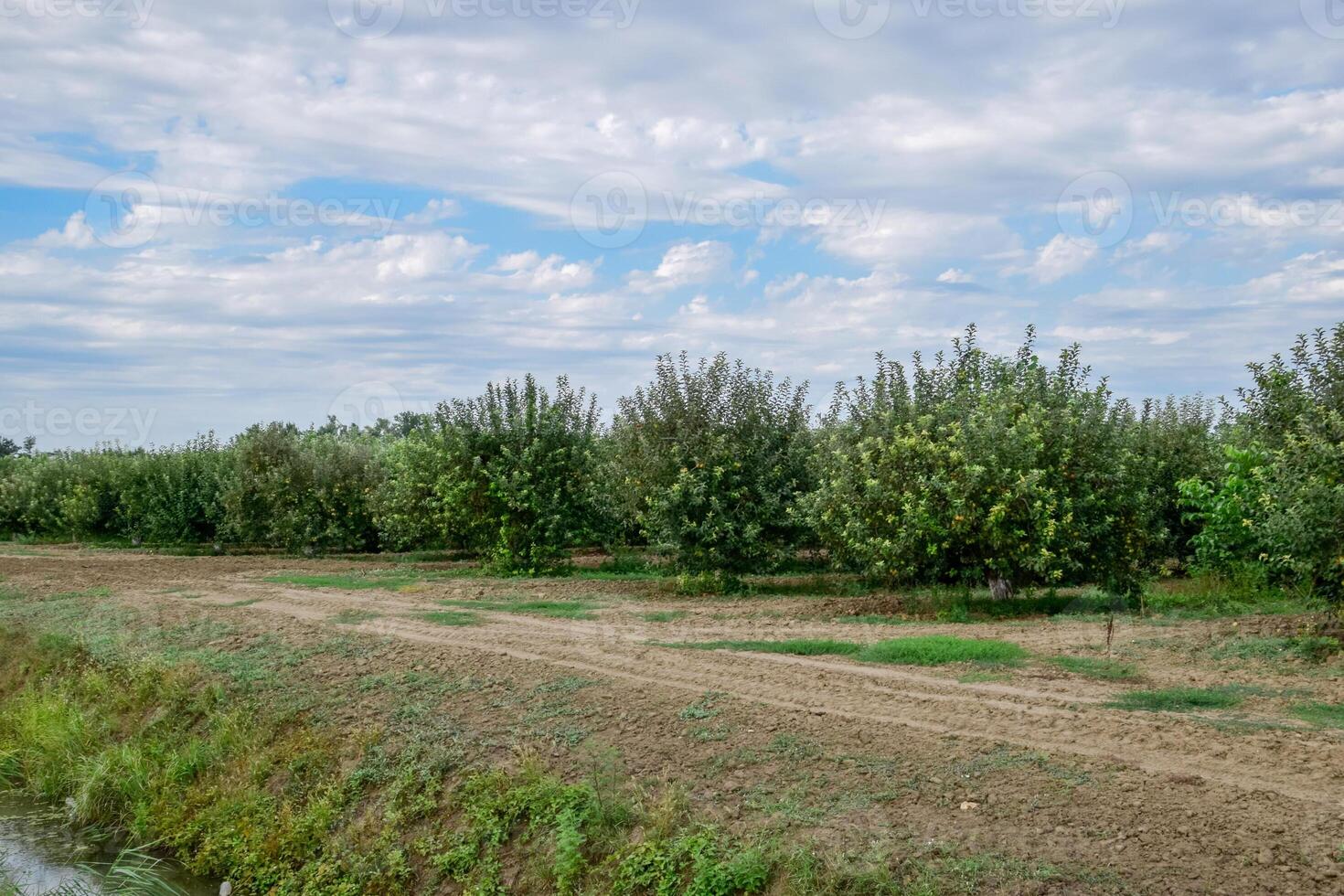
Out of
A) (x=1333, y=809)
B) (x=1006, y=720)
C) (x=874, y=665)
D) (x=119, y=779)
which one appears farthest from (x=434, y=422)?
(x=1333, y=809)

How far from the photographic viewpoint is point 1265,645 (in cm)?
1194

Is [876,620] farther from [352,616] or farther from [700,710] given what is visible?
[352,616]

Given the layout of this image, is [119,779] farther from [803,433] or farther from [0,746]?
[803,433]

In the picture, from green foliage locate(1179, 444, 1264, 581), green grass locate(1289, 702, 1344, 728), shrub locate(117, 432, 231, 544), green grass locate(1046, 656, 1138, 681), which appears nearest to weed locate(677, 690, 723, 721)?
green grass locate(1046, 656, 1138, 681)

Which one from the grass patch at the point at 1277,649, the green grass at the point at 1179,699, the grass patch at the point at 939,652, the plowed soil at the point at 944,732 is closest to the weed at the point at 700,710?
the plowed soil at the point at 944,732

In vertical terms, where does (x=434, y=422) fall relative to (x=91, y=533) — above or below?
above

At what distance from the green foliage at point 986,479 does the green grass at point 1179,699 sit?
4421mm

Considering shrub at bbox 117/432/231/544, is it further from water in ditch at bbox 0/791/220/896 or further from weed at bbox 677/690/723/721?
weed at bbox 677/690/723/721

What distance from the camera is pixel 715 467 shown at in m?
18.9

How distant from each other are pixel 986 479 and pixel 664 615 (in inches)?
208

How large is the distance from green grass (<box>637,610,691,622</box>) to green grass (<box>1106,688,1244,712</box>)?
24.2 feet

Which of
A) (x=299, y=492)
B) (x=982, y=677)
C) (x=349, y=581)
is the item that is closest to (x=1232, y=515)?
(x=982, y=677)

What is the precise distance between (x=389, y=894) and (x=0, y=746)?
8038 mm

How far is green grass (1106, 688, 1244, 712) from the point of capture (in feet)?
31.7
